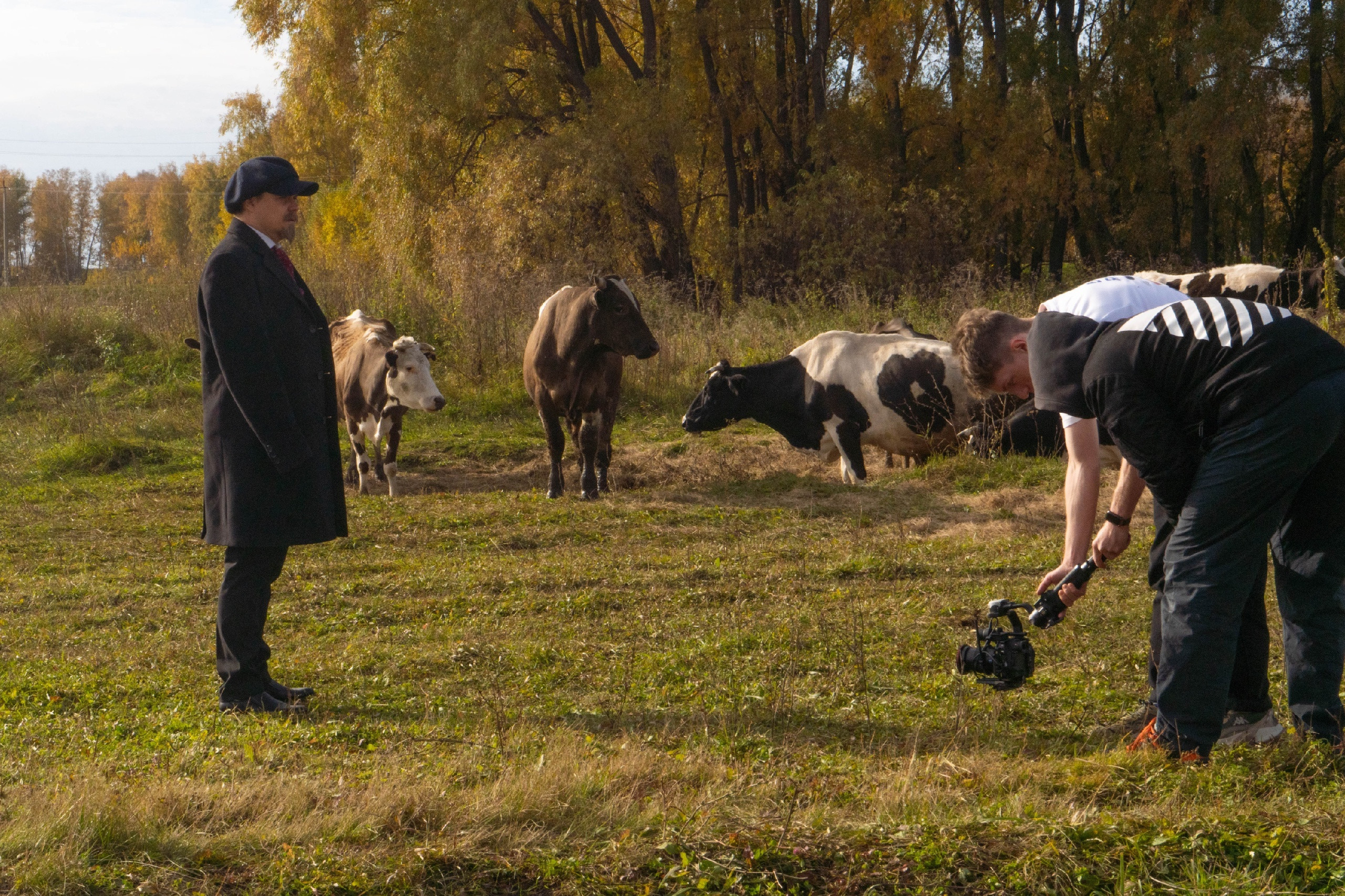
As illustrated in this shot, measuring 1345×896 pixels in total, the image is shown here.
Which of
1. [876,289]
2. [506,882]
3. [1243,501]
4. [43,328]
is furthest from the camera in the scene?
[876,289]

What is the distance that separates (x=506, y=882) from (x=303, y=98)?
29973 mm

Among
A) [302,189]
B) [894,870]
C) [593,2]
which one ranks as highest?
[593,2]

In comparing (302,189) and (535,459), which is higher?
(302,189)

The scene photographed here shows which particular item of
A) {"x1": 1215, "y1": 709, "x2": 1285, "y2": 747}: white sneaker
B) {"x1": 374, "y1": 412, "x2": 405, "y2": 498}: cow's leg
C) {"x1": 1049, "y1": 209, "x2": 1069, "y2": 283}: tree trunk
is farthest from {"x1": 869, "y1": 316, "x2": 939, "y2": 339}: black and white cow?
{"x1": 1049, "y1": 209, "x2": 1069, "y2": 283}: tree trunk

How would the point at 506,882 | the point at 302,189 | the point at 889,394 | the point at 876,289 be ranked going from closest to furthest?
the point at 506,882 → the point at 302,189 → the point at 889,394 → the point at 876,289

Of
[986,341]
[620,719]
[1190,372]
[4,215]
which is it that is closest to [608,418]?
[620,719]

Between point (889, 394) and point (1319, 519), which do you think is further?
point (889, 394)

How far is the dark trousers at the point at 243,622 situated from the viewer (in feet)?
18.6

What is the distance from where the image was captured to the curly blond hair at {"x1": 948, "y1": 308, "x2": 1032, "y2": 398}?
4832 mm

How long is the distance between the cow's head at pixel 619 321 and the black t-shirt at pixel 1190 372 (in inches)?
339

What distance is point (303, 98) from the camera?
3058 centimetres

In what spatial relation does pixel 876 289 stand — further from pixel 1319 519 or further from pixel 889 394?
pixel 1319 519

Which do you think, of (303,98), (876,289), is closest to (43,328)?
(303,98)

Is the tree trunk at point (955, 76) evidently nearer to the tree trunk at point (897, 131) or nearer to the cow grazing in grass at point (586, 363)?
the tree trunk at point (897, 131)
